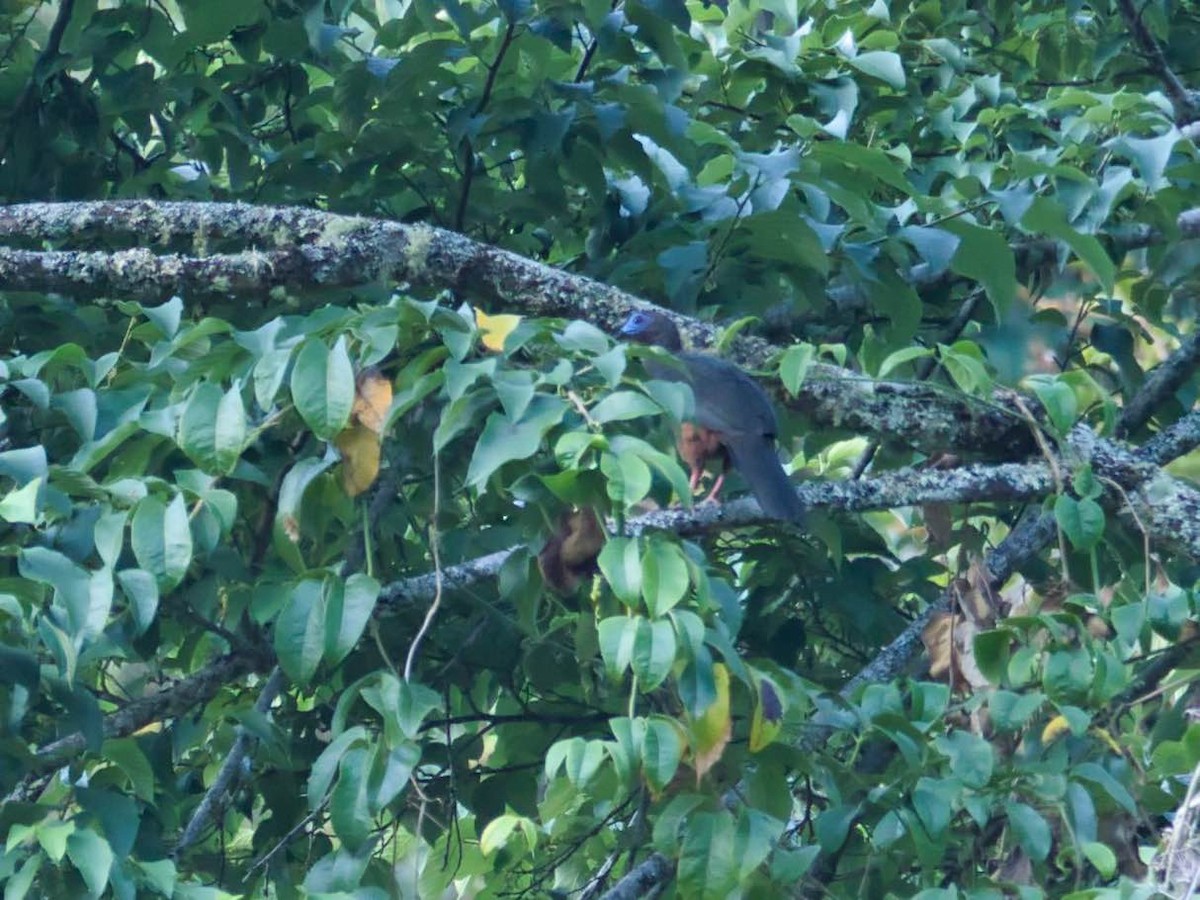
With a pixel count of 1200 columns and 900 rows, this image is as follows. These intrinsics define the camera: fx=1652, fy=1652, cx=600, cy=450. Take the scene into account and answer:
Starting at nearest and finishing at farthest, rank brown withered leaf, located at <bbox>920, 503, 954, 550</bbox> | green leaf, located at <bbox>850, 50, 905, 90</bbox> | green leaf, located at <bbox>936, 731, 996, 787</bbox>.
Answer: green leaf, located at <bbox>936, 731, 996, 787</bbox>, brown withered leaf, located at <bbox>920, 503, 954, 550</bbox>, green leaf, located at <bbox>850, 50, 905, 90</bbox>

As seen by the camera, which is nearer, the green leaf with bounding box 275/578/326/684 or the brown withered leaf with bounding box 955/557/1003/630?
the green leaf with bounding box 275/578/326/684

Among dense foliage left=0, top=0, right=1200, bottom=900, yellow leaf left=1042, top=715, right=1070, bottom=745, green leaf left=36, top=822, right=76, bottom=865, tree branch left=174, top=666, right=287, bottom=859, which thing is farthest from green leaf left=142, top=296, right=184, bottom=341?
yellow leaf left=1042, top=715, right=1070, bottom=745

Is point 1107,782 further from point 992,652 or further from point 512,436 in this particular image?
point 512,436

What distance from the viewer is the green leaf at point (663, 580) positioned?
2021mm

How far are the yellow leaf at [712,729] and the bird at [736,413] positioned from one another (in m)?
0.84

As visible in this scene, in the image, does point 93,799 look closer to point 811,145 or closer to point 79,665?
point 79,665

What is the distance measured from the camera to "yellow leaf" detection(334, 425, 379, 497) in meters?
2.29

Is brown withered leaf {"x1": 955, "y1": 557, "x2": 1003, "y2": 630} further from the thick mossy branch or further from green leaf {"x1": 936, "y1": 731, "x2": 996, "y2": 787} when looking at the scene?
green leaf {"x1": 936, "y1": 731, "x2": 996, "y2": 787}

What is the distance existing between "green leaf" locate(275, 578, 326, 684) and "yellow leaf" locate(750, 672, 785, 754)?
0.60 meters

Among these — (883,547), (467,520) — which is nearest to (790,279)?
(883,547)

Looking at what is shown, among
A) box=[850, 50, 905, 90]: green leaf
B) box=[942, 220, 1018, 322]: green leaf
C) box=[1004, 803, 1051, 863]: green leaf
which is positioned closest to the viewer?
box=[1004, 803, 1051, 863]: green leaf

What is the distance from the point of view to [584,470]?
2127 millimetres

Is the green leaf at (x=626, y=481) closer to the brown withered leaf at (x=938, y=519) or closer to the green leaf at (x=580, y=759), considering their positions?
the green leaf at (x=580, y=759)

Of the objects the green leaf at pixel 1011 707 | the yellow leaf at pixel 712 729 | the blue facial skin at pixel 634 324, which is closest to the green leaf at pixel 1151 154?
the blue facial skin at pixel 634 324
